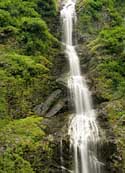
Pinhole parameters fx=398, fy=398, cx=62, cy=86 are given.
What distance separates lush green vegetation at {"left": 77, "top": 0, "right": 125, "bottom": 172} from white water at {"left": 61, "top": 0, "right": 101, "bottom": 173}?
0.60 meters

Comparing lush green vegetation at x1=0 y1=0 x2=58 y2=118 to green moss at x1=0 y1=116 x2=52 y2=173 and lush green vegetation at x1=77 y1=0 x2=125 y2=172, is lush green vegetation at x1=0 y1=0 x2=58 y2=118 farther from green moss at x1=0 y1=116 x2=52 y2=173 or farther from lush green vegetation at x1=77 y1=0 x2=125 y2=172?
lush green vegetation at x1=77 y1=0 x2=125 y2=172

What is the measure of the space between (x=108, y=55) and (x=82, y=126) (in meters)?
5.84

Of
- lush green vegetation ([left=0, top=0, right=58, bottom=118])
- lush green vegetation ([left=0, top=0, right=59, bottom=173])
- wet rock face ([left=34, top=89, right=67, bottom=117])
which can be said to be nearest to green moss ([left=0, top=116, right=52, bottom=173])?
lush green vegetation ([left=0, top=0, right=59, bottom=173])

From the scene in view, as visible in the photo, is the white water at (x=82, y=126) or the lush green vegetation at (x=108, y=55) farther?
the lush green vegetation at (x=108, y=55)

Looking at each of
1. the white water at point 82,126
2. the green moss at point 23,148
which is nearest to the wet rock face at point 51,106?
the white water at point 82,126

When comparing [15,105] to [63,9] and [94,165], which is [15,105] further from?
[63,9]

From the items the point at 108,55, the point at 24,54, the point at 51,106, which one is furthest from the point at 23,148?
the point at 108,55

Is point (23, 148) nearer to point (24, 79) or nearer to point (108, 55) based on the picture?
point (24, 79)

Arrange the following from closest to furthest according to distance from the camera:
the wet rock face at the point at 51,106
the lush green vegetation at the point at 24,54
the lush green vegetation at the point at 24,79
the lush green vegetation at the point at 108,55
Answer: the lush green vegetation at the point at 24,79, the lush green vegetation at the point at 108,55, the wet rock face at the point at 51,106, the lush green vegetation at the point at 24,54

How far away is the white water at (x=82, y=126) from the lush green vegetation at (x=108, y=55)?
60cm

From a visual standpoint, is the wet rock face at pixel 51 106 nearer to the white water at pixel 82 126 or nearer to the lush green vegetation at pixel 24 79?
the lush green vegetation at pixel 24 79

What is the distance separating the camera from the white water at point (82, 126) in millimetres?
14367

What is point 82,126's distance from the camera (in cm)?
1587

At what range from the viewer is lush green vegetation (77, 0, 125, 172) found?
1631 centimetres
